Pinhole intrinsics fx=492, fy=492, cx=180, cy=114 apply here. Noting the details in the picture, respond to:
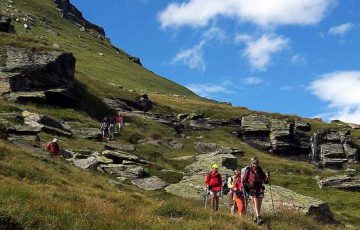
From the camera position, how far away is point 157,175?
1420 inches

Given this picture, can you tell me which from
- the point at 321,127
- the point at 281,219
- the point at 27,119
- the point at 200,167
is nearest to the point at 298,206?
the point at 281,219

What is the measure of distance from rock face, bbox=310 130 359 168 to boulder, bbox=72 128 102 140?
1577 inches

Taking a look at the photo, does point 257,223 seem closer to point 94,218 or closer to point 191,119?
point 94,218

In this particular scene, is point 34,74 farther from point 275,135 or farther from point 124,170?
point 275,135

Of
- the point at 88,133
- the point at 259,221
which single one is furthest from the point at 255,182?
the point at 88,133

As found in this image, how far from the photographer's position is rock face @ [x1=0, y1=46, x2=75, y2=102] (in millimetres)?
53459

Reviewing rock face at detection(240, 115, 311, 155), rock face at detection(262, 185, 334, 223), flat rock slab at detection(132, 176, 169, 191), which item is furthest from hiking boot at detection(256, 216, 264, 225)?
rock face at detection(240, 115, 311, 155)

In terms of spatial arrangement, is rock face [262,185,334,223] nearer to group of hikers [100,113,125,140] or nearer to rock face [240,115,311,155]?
group of hikers [100,113,125,140]

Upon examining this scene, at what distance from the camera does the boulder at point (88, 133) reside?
1845 inches

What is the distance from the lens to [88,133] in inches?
1886

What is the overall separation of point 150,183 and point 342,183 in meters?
30.1

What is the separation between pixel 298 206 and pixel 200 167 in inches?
606

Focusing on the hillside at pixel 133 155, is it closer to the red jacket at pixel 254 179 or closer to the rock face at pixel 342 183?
the rock face at pixel 342 183

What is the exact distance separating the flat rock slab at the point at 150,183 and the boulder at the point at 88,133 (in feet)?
47.6
